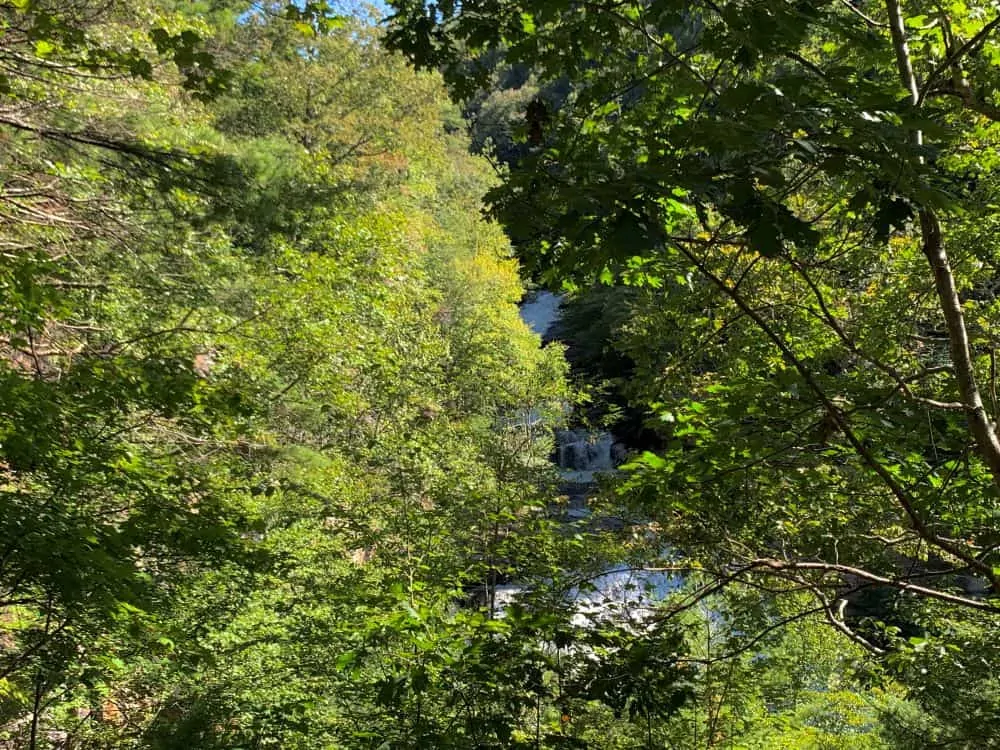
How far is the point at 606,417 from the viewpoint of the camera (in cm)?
1016

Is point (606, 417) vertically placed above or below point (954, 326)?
above

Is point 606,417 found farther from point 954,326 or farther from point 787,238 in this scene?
point 787,238

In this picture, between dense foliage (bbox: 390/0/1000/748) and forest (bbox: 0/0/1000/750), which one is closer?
dense foliage (bbox: 390/0/1000/748)

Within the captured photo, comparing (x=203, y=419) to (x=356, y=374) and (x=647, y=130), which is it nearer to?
(x=647, y=130)

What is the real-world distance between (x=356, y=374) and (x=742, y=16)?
1050cm

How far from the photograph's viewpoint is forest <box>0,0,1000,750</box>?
2104mm

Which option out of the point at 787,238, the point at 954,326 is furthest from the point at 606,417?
the point at 787,238

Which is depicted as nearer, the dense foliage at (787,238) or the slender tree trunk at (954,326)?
the dense foliage at (787,238)

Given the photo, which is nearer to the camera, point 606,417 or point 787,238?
point 787,238

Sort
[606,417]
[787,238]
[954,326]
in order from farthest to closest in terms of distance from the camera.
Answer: [606,417]
[954,326]
[787,238]

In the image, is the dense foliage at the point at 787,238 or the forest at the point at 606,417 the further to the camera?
the forest at the point at 606,417

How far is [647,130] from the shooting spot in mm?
2668

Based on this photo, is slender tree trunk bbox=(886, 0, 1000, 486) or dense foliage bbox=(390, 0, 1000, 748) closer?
dense foliage bbox=(390, 0, 1000, 748)

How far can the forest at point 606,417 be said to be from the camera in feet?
6.90
